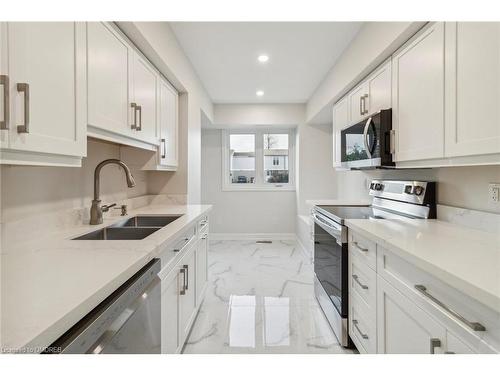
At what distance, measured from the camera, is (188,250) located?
192 cm

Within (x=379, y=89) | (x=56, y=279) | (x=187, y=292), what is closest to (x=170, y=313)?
(x=187, y=292)

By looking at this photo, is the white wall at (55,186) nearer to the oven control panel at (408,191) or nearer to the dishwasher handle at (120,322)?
the dishwasher handle at (120,322)

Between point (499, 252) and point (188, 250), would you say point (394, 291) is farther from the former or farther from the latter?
point (188, 250)

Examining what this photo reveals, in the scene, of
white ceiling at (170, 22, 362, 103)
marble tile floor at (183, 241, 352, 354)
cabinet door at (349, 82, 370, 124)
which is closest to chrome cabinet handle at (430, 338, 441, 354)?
marble tile floor at (183, 241, 352, 354)

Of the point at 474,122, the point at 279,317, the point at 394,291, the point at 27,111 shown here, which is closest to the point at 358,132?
the point at 474,122

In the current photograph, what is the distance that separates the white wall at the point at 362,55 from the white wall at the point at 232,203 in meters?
2.13

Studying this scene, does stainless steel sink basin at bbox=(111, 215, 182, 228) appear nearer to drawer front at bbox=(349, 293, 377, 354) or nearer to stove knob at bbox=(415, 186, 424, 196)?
drawer front at bbox=(349, 293, 377, 354)

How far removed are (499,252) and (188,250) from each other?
1.63m

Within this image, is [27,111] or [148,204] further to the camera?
[148,204]

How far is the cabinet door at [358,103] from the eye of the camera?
97.0 inches

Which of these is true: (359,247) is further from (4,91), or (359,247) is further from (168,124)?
(168,124)

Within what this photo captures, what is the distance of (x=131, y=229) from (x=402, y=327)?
159cm

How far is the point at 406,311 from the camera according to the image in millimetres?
1158
